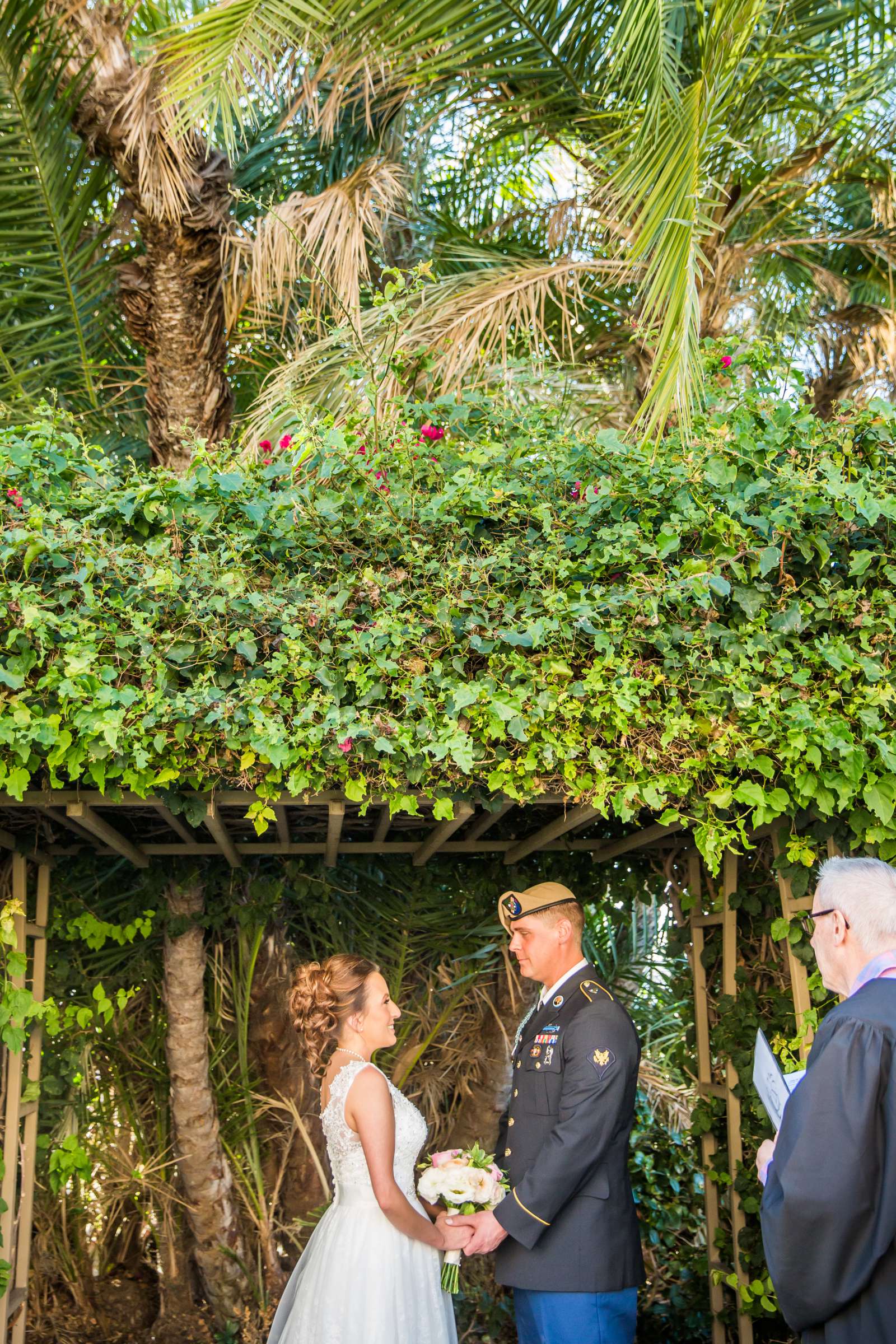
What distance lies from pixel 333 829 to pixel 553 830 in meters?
0.82

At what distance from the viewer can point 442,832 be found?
3.78m

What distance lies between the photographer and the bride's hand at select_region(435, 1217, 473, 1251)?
3270mm

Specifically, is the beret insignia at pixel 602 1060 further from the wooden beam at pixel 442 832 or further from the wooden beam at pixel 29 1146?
the wooden beam at pixel 29 1146

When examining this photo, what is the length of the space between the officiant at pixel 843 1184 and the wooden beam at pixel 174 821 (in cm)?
191

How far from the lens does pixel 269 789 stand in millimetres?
2980

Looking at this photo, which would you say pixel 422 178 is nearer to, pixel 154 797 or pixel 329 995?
pixel 154 797

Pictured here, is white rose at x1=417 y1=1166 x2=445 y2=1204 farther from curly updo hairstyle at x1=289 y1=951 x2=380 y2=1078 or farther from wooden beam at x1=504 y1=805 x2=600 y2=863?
wooden beam at x1=504 y1=805 x2=600 y2=863

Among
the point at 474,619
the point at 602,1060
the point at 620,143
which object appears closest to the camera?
the point at 474,619

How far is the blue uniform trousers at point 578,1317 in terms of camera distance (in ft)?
10.2

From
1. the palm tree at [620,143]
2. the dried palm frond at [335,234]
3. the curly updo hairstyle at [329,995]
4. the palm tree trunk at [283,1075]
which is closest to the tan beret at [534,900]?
the curly updo hairstyle at [329,995]

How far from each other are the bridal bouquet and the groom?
A: 0.05 m

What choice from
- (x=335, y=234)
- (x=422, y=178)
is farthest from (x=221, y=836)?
(x=422, y=178)

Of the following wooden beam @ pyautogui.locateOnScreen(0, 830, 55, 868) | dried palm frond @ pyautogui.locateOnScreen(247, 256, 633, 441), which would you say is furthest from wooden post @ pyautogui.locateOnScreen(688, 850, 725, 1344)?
wooden beam @ pyautogui.locateOnScreen(0, 830, 55, 868)

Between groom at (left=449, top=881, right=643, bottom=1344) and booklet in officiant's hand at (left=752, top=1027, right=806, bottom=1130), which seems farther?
groom at (left=449, top=881, right=643, bottom=1344)
